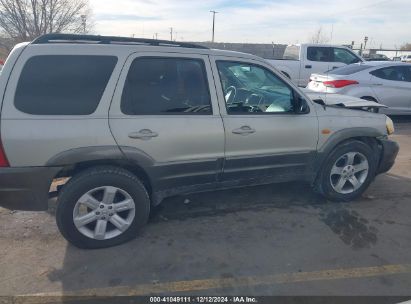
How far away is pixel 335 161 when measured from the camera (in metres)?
4.07

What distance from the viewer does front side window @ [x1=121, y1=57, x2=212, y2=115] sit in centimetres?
306

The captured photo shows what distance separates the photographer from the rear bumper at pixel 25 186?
2803 millimetres

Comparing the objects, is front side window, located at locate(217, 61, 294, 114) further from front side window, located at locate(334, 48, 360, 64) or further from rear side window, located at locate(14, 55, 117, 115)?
front side window, located at locate(334, 48, 360, 64)

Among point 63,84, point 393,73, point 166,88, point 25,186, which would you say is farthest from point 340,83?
point 25,186

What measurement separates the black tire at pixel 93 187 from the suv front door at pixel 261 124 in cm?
96

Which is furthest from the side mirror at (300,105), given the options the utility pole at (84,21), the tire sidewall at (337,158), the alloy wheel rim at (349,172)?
the utility pole at (84,21)

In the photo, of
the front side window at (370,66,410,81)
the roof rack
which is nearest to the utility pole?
the front side window at (370,66,410,81)

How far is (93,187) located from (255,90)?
2.03 meters

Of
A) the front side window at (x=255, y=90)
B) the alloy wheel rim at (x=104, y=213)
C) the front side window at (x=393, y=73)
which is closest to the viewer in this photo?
the alloy wheel rim at (x=104, y=213)

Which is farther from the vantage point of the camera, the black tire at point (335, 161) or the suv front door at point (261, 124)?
the black tire at point (335, 161)

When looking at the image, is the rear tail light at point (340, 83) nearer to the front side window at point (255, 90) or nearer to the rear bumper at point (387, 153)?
the rear bumper at point (387, 153)

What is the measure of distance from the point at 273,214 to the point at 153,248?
1.48 metres

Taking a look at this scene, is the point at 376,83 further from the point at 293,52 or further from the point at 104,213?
the point at 104,213

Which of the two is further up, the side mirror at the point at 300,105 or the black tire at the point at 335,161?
the side mirror at the point at 300,105
